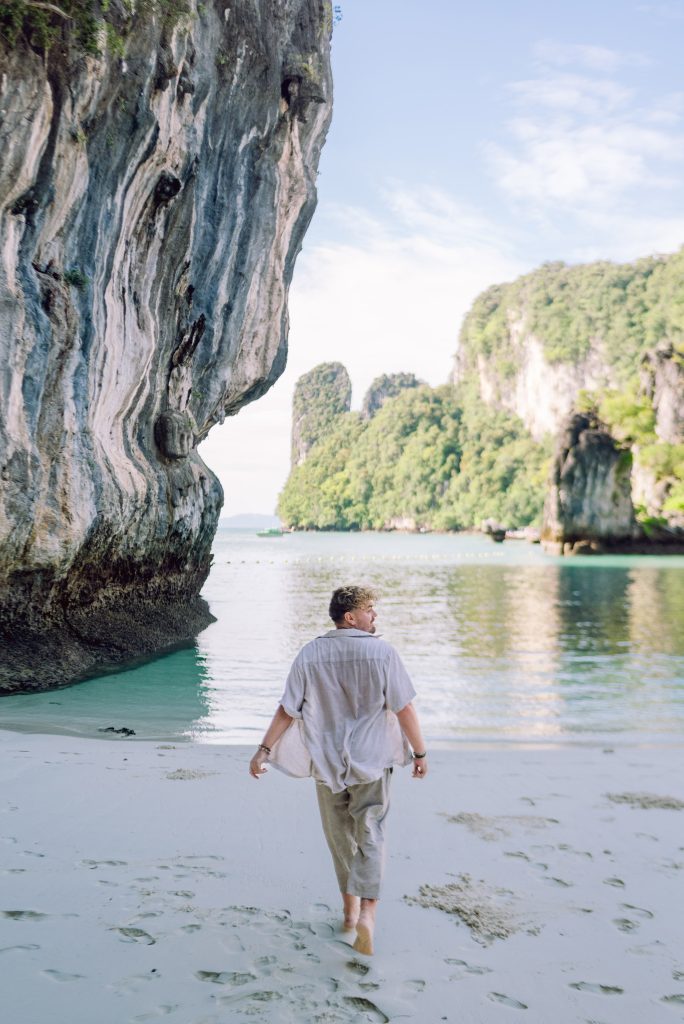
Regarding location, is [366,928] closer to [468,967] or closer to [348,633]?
[468,967]

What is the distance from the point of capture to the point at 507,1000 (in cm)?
278

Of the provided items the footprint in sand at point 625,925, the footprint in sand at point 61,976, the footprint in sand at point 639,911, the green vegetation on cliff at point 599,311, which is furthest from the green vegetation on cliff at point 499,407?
the footprint in sand at point 61,976

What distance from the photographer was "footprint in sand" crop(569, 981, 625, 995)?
2.85m

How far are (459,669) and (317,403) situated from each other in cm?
→ 17191

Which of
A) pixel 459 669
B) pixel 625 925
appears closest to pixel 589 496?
pixel 459 669

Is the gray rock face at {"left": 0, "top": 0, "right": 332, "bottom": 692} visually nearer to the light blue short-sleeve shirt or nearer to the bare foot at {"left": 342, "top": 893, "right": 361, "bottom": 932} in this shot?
the light blue short-sleeve shirt

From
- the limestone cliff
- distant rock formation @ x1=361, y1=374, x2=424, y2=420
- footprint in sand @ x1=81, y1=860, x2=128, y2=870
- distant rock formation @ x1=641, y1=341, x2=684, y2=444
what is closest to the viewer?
footprint in sand @ x1=81, y1=860, x2=128, y2=870

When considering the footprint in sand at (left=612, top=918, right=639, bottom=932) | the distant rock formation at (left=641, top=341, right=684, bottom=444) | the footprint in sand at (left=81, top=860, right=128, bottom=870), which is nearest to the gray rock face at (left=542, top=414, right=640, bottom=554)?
the distant rock formation at (left=641, top=341, right=684, bottom=444)

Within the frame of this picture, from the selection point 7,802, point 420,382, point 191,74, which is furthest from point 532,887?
point 420,382

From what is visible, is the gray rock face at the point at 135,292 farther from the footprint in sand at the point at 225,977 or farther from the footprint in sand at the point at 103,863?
the footprint in sand at the point at 225,977

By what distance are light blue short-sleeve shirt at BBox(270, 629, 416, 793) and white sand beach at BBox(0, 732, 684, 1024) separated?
0.63 m

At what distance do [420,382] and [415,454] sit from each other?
205 ft

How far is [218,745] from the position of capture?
22.6 ft

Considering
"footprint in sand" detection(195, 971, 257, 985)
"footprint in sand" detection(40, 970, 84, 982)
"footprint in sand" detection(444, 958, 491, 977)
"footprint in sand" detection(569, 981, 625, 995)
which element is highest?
"footprint in sand" detection(40, 970, 84, 982)
